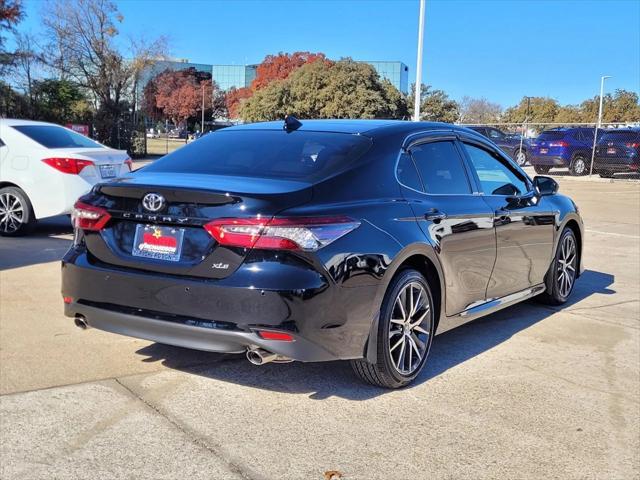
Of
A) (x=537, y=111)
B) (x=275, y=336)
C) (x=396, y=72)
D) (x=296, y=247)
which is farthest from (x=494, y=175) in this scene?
(x=396, y=72)

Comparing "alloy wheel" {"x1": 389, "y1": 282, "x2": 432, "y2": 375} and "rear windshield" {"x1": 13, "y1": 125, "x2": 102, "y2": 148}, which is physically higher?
"rear windshield" {"x1": 13, "y1": 125, "x2": 102, "y2": 148}

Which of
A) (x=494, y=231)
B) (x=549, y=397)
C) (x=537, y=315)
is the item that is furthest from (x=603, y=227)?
(x=549, y=397)

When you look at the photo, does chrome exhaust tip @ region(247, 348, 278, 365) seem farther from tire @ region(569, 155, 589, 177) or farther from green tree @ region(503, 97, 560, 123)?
green tree @ region(503, 97, 560, 123)

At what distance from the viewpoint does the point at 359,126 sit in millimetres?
4645

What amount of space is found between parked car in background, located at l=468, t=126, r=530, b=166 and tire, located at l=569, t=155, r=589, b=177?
351 centimetres

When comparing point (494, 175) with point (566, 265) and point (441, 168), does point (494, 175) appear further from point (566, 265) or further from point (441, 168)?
point (566, 265)

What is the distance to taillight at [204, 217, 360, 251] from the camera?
11.2ft

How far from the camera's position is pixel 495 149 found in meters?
5.67

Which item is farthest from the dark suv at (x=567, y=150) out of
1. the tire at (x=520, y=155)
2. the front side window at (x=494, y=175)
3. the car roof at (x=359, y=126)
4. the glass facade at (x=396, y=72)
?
the glass facade at (x=396, y=72)

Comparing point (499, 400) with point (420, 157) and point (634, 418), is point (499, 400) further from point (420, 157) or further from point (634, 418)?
point (420, 157)

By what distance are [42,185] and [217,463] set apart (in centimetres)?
657

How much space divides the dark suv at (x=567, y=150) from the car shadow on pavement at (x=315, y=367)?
21492 millimetres

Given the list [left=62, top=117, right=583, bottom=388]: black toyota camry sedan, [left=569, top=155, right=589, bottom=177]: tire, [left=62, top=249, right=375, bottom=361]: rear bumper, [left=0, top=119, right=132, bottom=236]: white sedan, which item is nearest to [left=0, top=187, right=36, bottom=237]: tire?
[left=0, top=119, right=132, bottom=236]: white sedan

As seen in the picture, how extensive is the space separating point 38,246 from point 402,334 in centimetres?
599
